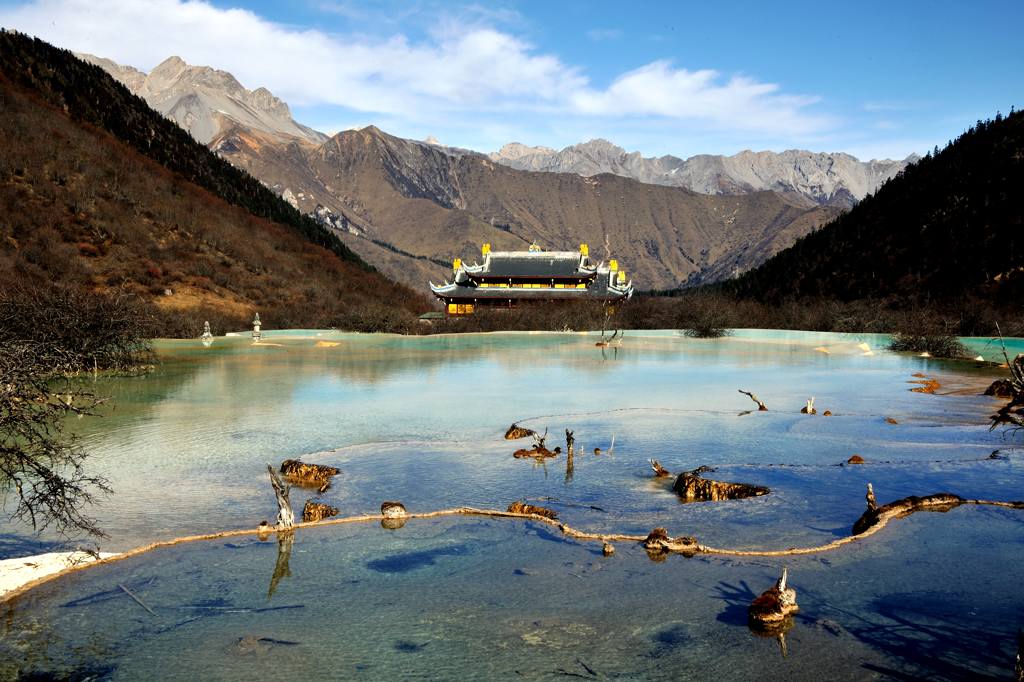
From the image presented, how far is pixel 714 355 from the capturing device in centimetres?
4359

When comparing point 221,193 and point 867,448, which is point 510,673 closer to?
point 867,448

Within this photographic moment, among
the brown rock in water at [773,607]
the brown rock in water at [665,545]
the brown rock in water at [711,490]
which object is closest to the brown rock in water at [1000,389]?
the brown rock in water at [711,490]

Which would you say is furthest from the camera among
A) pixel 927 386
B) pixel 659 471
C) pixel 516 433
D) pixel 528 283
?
pixel 528 283

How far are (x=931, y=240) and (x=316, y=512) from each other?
238 feet

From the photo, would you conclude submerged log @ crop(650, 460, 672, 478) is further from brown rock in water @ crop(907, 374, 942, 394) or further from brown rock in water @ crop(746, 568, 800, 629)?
brown rock in water @ crop(907, 374, 942, 394)

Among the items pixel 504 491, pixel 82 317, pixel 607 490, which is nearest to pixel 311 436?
pixel 504 491

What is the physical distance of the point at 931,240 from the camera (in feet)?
234

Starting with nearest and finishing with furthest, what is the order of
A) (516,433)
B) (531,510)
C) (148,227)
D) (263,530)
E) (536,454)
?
(263,530)
(531,510)
(536,454)
(516,433)
(148,227)

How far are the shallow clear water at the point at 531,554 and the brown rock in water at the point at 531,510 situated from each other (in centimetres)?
32

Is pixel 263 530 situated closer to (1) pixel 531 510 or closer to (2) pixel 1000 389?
(1) pixel 531 510

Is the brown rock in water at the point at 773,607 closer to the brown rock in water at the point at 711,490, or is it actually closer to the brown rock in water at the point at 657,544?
the brown rock in water at the point at 657,544

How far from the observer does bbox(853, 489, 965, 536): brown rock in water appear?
12023mm

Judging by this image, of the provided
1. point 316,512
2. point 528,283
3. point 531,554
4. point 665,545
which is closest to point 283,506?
point 316,512

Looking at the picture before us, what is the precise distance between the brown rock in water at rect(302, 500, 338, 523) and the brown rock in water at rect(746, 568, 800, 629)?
6.74m
